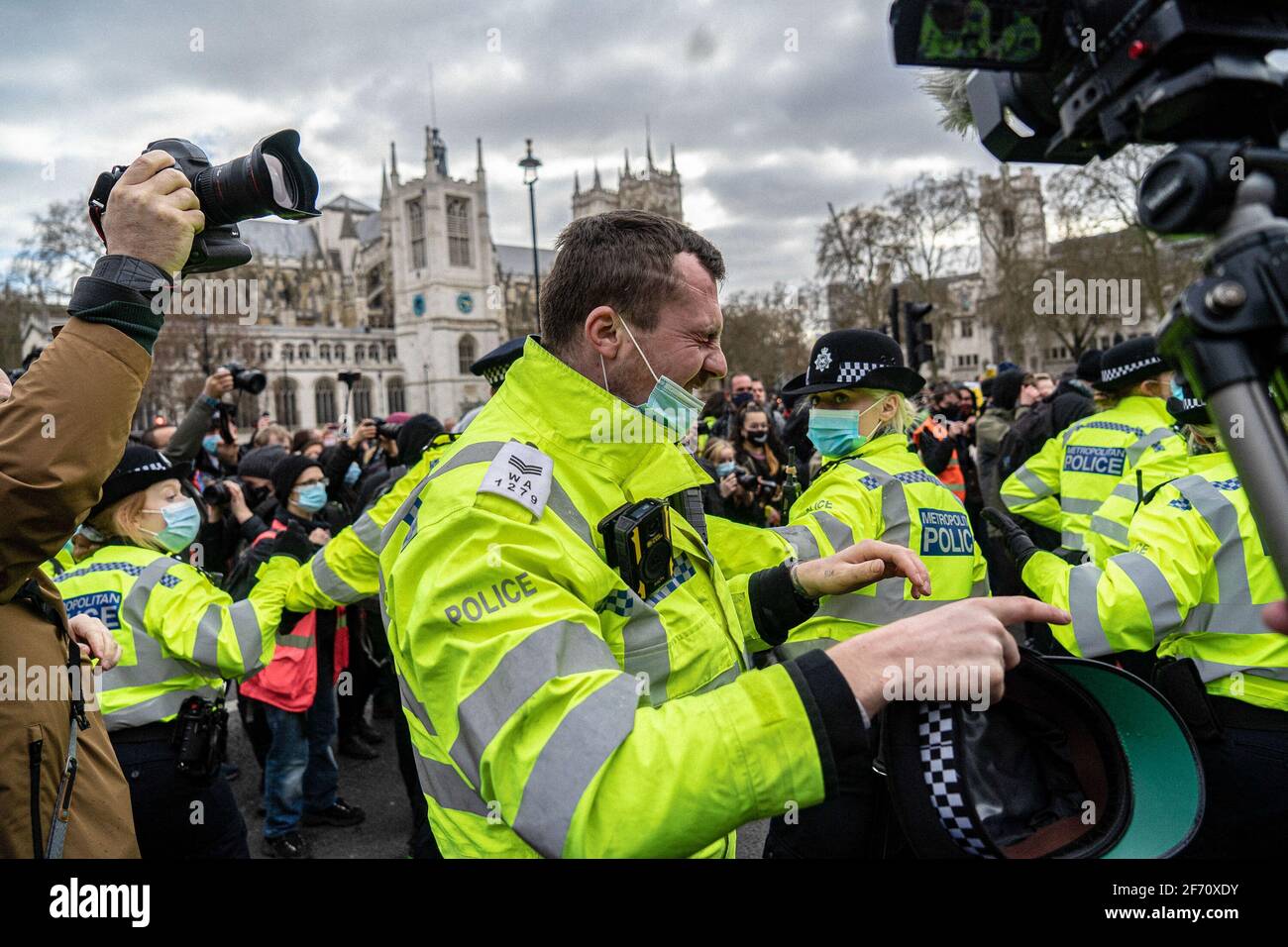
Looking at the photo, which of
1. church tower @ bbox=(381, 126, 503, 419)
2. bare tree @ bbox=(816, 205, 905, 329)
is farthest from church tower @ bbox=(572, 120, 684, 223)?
bare tree @ bbox=(816, 205, 905, 329)

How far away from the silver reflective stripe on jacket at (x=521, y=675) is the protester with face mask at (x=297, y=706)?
11.6ft

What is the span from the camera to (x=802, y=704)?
1.26m

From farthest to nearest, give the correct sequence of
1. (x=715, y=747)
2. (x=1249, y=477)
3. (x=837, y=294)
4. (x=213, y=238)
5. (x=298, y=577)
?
(x=837, y=294) < (x=298, y=577) < (x=213, y=238) < (x=715, y=747) < (x=1249, y=477)

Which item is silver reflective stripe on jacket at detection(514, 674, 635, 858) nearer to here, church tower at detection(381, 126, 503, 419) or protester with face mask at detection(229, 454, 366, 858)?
protester with face mask at detection(229, 454, 366, 858)

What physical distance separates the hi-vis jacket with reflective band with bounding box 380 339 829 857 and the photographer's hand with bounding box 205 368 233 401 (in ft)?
14.1

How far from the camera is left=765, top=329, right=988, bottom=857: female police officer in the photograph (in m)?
2.89

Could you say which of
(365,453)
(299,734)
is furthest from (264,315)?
(299,734)

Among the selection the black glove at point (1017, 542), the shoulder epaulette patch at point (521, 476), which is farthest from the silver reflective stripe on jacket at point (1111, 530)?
the shoulder epaulette patch at point (521, 476)

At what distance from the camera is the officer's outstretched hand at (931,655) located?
4.18ft

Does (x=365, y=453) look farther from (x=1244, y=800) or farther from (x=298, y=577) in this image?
(x=1244, y=800)

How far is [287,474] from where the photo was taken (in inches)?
221

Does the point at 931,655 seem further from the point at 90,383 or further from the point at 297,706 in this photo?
the point at 297,706

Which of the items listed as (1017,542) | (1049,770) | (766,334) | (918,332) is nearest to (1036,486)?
(1017,542)

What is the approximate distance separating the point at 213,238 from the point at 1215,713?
10.1 ft
